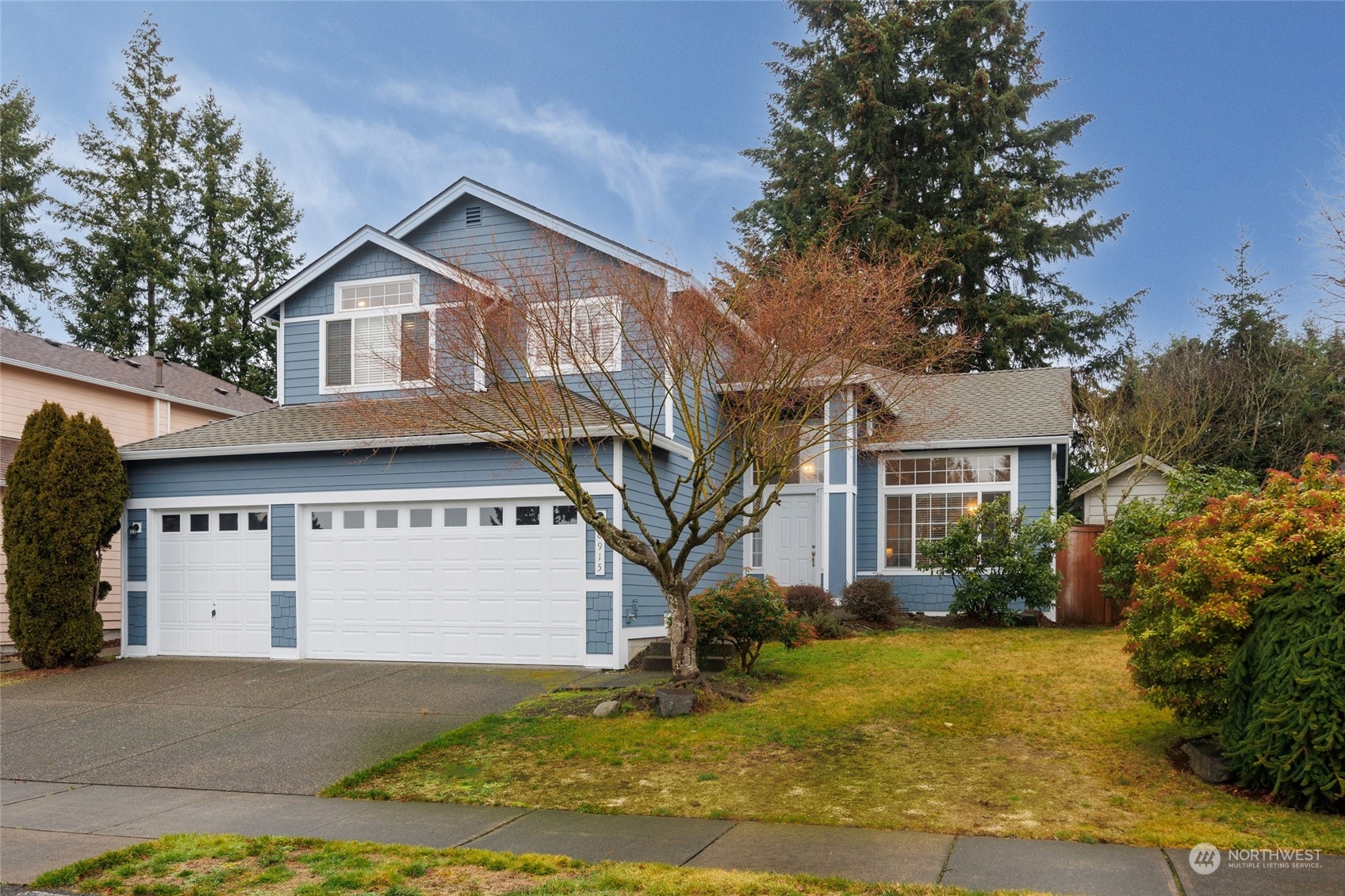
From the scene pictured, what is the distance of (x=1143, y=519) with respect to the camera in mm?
14609

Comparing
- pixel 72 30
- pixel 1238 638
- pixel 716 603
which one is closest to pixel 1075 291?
pixel 716 603

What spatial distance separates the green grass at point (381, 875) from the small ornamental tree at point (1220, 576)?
10.7ft

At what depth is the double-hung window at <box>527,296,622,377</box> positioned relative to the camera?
10344mm

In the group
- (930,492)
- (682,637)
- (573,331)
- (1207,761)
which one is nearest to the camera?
(1207,761)

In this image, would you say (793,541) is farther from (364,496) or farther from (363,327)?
(363,327)

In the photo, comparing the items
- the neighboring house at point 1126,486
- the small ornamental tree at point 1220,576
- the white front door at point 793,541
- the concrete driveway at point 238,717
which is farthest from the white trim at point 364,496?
the neighboring house at point 1126,486

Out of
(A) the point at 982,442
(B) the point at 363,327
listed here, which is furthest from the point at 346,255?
(A) the point at 982,442

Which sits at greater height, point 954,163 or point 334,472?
point 954,163

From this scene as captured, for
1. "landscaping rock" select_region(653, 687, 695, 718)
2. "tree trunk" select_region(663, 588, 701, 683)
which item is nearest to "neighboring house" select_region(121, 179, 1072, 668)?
"tree trunk" select_region(663, 588, 701, 683)

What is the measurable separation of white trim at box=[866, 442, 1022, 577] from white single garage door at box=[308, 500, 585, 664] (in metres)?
6.59

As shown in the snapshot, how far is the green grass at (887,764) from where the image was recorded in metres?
6.65

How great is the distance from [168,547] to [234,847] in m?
10.5

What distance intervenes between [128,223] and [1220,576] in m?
33.8

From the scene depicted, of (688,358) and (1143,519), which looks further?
(1143,519)
